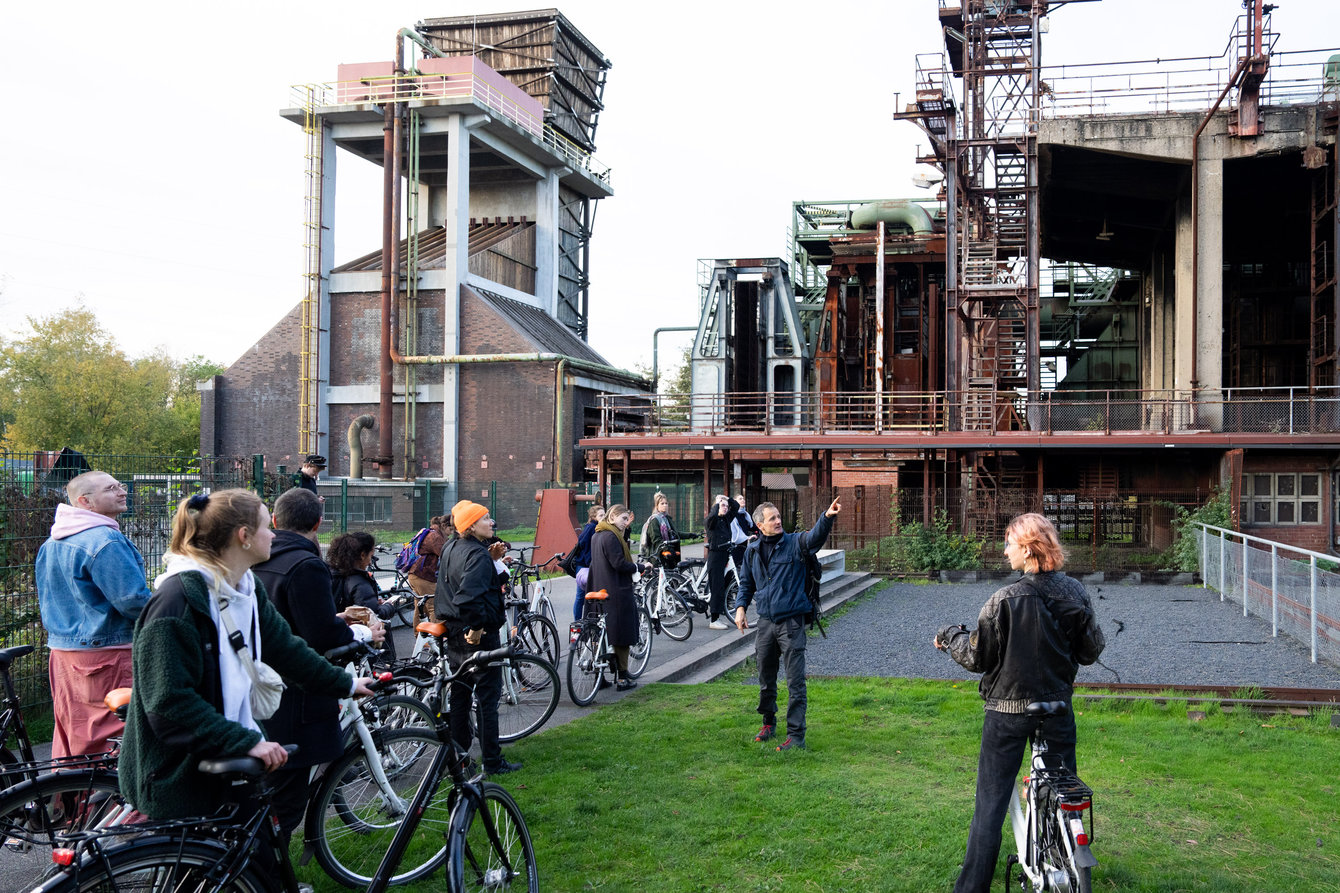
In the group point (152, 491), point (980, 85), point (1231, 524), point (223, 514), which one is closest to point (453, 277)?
point (980, 85)

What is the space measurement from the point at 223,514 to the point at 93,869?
1157 millimetres

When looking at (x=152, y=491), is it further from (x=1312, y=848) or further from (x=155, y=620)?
(x=1312, y=848)

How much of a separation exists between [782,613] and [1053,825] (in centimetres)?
347

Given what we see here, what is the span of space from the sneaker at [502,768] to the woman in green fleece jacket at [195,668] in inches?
145

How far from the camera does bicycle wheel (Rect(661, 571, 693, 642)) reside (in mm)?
13836

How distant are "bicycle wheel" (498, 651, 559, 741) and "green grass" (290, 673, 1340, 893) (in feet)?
0.66

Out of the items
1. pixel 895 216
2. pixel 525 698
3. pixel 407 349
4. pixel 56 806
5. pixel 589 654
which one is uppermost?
pixel 895 216

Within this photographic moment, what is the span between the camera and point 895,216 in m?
41.2

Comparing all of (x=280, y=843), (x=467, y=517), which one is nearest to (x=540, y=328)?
(x=467, y=517)

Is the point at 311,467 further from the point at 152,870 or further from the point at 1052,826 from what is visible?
the point at 1052,826

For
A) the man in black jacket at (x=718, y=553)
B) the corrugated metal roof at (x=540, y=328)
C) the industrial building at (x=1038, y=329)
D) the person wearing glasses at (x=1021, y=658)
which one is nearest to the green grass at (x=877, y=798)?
the person wearing glasses at (x=1021, y=658)

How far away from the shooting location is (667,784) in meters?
7.12

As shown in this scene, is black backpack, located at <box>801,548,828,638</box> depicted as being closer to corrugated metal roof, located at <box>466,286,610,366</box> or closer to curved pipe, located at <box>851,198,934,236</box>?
corrugated metal roof, located at <box>466,286,610,366</box>

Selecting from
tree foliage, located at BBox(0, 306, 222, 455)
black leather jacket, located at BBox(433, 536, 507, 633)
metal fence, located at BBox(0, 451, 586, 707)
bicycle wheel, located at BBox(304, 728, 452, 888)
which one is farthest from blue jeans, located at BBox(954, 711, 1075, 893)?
tree foliage, located at BBox(0, 306, 222, 455)
